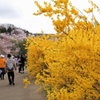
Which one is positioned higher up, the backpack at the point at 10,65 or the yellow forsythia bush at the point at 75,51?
the yellow forsythia bush at the point at 75,51

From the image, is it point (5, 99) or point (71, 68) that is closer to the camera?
point (71, 68)

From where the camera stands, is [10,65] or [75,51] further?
[10,65]

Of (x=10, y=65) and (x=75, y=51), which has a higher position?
(x=75, y=51)

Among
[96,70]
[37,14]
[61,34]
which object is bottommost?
[96,70]

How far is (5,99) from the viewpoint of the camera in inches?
222

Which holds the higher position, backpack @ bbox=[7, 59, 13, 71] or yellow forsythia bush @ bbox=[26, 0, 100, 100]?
yellow forsythia bush @ bbox=[26, 0, 100, 100]

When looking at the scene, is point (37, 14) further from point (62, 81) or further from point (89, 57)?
point (62, 81)

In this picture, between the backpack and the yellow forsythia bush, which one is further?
the backpack

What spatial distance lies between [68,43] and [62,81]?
5.67 ft

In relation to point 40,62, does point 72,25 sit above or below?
above

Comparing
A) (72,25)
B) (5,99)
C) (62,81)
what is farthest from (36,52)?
(72,25)

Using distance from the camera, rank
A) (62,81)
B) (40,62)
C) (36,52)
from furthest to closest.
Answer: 1. (36,52)
2. (40,62)
3. (62,81)

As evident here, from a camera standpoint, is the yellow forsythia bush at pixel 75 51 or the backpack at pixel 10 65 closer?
the yellow forsythia bush at pixel 75 51

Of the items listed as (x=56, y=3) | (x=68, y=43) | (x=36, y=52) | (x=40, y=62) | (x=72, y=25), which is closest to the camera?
(x=68, y=43)
